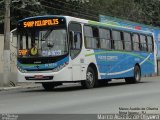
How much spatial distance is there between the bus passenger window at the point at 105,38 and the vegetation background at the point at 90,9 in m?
9.92

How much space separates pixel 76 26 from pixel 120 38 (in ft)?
18.1

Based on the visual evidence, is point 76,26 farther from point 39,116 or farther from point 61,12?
point 61,12

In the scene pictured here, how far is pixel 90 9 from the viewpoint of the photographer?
47438 mm

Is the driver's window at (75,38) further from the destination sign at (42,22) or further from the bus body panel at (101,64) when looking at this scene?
the destination sign at (42,22)

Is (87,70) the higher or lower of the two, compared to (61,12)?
lower

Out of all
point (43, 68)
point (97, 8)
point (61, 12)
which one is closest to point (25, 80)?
point (43, 68)

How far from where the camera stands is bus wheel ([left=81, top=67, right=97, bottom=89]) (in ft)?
74.1

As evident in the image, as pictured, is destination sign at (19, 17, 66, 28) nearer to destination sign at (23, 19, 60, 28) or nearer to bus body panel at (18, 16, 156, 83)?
destination sign at (23, 19, 60, 28)

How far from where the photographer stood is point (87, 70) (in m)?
22.8

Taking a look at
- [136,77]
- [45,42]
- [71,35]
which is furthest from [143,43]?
[45,42]

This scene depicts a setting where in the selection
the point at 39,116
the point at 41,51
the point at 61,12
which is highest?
the point at 61,12

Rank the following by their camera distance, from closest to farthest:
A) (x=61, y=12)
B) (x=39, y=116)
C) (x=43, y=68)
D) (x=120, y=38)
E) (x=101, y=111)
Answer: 1. (x=39, y=116)
2. (x=101, y=111)
3. (x=43, y=68)
4. (x=120, y=38)
5. (x=61, y=12)

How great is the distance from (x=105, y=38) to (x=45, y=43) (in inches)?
190

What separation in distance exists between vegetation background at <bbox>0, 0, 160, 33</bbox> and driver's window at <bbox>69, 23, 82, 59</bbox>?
12.0m
